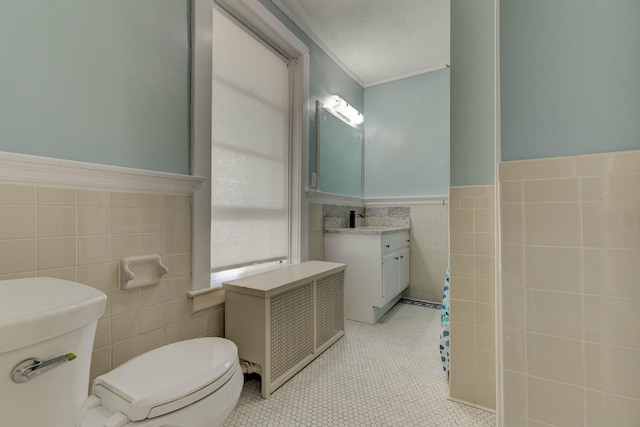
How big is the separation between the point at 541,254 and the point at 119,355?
1.54m

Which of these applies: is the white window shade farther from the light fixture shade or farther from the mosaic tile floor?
the mosaic tile floor

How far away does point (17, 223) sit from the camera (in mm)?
931

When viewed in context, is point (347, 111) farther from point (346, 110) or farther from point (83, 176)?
point (83, 176)

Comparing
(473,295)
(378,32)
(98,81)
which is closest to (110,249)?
(98,81)

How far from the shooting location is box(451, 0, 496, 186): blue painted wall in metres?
1.31

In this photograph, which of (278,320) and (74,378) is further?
(278,320)

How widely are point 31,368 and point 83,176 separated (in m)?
0.83

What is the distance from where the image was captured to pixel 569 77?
635 mm

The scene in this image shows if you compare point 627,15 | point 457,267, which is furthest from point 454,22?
point 457,267

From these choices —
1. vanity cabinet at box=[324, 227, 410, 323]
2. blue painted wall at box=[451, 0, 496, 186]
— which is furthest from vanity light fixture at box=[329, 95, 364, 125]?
blue painted wall at box=[451, 0, 496, 186]

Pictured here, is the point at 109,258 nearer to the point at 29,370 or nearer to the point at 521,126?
the point at 29,370

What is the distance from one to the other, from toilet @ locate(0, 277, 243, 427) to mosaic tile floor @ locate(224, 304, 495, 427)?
0.43 metres

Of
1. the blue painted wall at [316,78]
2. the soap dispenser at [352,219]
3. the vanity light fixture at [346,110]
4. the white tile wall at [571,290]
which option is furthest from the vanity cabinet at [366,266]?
the white tile wall at [571,290]

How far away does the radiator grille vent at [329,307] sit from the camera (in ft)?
6.06
